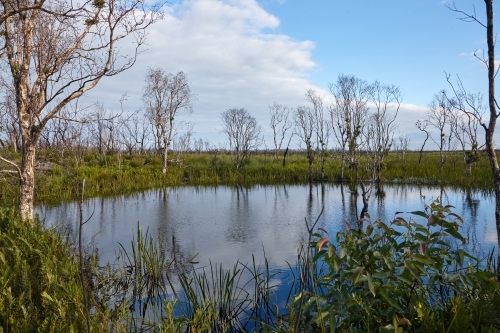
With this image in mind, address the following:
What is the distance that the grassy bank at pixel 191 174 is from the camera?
16734 millimetres

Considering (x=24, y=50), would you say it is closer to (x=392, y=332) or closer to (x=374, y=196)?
(x=392, y=332)

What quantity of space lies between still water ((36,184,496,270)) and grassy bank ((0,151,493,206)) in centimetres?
163

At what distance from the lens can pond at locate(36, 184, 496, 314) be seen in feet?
26.4

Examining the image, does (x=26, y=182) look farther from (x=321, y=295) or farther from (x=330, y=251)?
(x=330, y=251)

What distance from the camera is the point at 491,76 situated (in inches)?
148

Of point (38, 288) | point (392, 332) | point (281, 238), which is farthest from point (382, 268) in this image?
point (281, 238)

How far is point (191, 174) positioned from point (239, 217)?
12953mm

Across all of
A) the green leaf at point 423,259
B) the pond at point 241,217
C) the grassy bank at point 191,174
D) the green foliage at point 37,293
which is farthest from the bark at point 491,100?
the grassy bank at point 191,174

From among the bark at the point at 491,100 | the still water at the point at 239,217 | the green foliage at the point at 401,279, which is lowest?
the still water at the point at 239,217

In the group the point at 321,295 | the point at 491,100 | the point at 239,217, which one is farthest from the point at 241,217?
the point at 491,100

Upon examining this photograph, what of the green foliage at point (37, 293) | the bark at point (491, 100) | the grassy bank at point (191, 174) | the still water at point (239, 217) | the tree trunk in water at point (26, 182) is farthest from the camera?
the grassy bank at point (191, 174)

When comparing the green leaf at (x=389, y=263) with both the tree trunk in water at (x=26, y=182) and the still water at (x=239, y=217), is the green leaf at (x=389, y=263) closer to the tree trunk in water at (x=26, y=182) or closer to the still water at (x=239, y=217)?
the still water at (x=239, y=217)

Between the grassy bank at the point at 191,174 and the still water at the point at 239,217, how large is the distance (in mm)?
1633

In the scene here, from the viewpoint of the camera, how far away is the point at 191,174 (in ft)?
81.4
